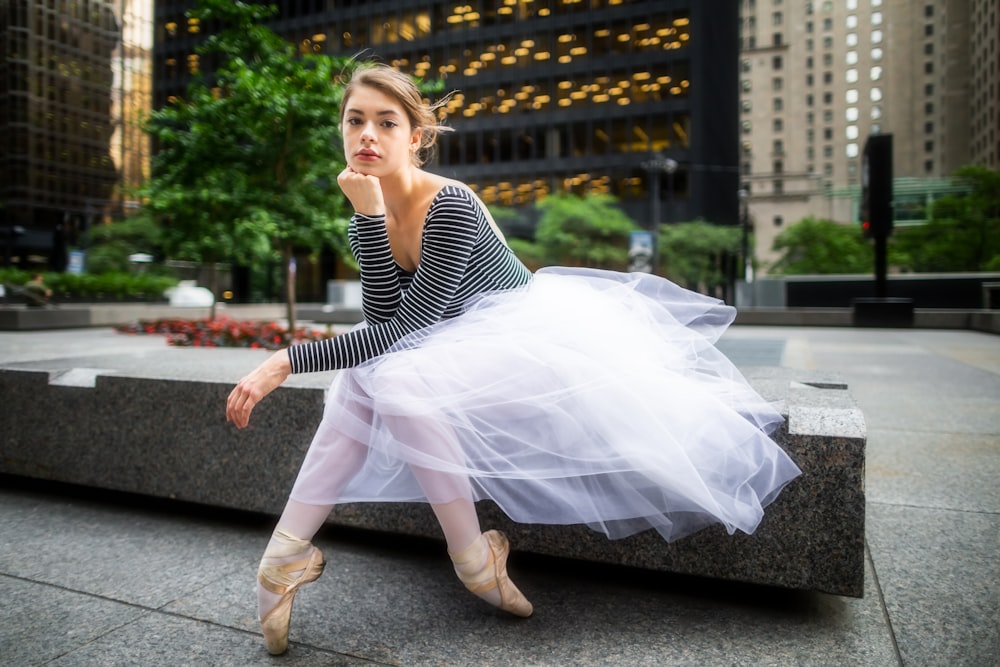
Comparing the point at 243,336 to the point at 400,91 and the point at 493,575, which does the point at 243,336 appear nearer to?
the point at 400,91

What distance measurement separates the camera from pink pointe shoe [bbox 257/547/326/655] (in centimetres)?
194

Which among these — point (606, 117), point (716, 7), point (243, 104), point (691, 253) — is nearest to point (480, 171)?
point (606, 117)

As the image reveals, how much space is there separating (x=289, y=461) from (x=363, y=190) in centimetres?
134

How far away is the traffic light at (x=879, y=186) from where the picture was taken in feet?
54.5

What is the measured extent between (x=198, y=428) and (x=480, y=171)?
48.6 m

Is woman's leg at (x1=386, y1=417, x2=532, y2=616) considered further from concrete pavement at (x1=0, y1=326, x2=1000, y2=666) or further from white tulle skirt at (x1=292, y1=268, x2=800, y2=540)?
concrete pavement at (x1=0, y1=326, x2=1000, y2=666)

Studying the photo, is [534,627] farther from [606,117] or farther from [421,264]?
[606,117]

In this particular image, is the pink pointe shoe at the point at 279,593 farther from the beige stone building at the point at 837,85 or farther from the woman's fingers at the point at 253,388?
the beige stone building at the point at 837,85

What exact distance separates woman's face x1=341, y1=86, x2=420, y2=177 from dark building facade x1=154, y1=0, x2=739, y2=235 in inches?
1750

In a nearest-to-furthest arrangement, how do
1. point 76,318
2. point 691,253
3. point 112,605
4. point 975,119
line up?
point 112,605 → point 76,318 → point 691,253 → point 975,119

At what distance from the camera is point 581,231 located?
37938 millimetres

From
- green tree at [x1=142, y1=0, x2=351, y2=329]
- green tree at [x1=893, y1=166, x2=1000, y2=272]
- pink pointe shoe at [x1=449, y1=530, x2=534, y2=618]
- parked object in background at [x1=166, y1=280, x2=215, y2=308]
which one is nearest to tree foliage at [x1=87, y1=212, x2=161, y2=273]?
parked object in background at [x1=166, y1=280, x2=215, y2=308]

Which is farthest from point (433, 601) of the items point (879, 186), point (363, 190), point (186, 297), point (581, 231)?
point (581, 231)

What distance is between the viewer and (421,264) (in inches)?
84.2
